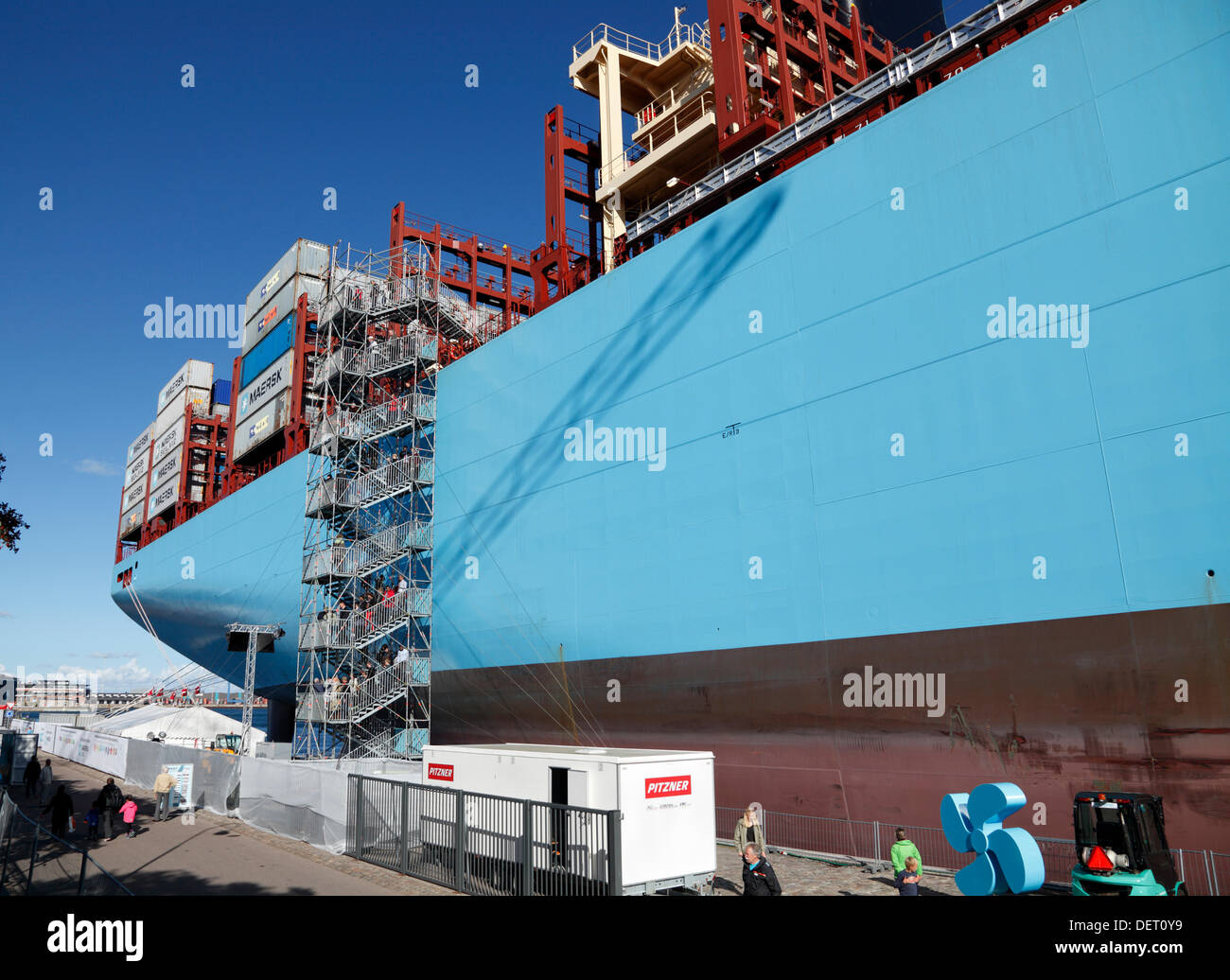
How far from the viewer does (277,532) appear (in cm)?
3706

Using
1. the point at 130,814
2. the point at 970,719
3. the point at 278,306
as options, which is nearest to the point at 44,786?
the point at 130,814

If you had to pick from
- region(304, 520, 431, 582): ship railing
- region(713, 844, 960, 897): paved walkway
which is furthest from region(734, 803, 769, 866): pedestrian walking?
region(304, 520, 431, 582): ship railing

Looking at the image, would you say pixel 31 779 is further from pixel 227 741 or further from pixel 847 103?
pixel 847 103

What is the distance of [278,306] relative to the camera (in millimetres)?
43406

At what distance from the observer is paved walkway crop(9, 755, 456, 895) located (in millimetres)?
12883

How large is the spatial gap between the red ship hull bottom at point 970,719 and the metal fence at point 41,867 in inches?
467

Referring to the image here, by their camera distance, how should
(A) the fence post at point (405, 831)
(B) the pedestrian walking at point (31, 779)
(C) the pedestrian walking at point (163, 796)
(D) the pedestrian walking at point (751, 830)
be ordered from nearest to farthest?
(D) the pedestrian walking at point (751, 830) < (A) the fence post at point (405, 831) < (C) the pedestrian walking at point (163, 796) < (B) the pedestrian walking at point (31, 779)

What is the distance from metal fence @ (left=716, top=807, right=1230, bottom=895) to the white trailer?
3709 millimetres

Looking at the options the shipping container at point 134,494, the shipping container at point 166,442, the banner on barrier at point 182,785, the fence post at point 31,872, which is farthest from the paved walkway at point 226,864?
the shipping container at point 134,494

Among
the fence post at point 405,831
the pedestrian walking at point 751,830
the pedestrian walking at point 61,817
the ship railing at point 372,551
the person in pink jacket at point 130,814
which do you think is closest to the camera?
the pedestrian walking at point 751,830

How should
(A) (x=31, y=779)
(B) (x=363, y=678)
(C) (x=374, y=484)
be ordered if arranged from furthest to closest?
(C) (x=374, y=484), (B) (x=363, y=678), (A) (x=31, y=779)

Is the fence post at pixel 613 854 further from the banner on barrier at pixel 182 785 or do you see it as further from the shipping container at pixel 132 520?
the shipping container at pixel 132 520

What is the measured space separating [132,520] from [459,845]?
59.3m

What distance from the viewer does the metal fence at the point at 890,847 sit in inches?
423
